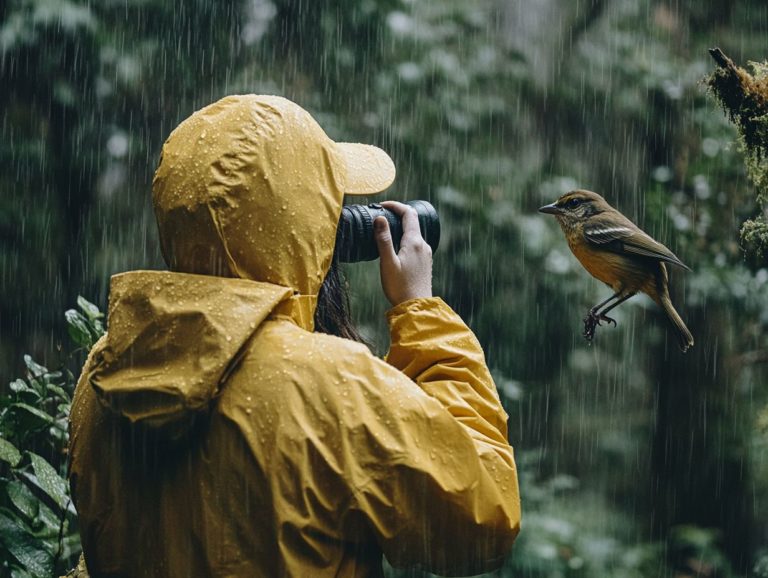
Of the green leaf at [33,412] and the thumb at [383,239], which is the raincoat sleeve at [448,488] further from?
the green leaf at [33,412]

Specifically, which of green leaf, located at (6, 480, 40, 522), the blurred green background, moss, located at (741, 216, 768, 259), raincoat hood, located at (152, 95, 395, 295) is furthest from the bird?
Answer: the blurred green background

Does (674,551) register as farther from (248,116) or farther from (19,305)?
(248,116)

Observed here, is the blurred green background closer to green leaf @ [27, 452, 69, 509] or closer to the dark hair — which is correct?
green leaf @ [27, 452, 69, 509]

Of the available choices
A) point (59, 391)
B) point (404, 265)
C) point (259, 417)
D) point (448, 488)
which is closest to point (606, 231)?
point (404, 265)

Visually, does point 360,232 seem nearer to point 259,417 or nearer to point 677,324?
point 259,417

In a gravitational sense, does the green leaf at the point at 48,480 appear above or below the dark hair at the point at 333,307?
below

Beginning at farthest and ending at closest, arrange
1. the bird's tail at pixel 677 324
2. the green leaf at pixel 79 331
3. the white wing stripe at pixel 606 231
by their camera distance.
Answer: the green leaf at pixel 79 331 → the white wing stripe at pixel 606 231 → the bird's tail at pixel 677 324

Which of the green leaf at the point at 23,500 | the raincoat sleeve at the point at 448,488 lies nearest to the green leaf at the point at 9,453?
the green leaf at the point at 23,500

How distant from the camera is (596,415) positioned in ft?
21.8

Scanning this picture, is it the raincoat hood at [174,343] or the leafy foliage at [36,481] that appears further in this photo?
the leafy foliage at [36,481]

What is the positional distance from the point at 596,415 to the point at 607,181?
197 centimetres

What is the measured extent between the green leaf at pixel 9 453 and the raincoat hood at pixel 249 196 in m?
1.08

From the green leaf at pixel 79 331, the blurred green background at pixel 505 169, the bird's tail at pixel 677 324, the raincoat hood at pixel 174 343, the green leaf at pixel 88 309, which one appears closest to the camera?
the raincoat hood at pixel 174 343

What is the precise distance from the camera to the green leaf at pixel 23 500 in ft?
8.16
